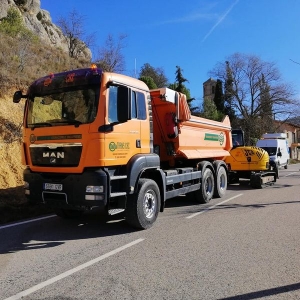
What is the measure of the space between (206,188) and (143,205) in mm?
4309

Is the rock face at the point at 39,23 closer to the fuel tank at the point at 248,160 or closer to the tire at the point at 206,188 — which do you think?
the fuel tank at the point at 248,160

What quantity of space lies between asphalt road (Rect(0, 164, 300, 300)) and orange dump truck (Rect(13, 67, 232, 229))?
0.64m

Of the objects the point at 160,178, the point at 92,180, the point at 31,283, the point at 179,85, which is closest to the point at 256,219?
the point at 160,178

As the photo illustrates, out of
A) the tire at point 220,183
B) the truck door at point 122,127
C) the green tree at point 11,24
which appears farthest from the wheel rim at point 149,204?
the green tree at point 11,24

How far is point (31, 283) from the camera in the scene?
4.30 meters

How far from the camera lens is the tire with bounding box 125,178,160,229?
22.0 feet

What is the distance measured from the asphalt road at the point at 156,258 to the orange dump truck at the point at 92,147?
638 millimetres

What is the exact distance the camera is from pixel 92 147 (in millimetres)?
6035

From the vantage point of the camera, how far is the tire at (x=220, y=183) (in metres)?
11.5

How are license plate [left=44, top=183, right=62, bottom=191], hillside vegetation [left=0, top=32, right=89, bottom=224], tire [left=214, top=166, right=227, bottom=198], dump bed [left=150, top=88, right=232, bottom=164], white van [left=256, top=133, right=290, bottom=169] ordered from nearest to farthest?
1. license plate [left=44, top=183, right=62, bottom=191]
2. dump bed [left=150, top=88, right=232, bottom=164]
3. hillside vegetation [left=0, top=32, right=89, bottom=224]
4. tire [left=214, top=166, right=227, bottom=198]
5. white van [left=256, top=133, right=290, bottom=169]

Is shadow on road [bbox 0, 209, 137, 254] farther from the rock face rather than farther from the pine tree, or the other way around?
the pine tree

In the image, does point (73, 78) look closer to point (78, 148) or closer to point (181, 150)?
point (78, 148)

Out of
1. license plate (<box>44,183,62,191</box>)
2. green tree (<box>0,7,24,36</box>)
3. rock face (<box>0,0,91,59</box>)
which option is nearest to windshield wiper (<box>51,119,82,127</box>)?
license plate (<box>44,183,62,191</box>)

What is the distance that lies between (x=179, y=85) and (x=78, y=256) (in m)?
46.7
